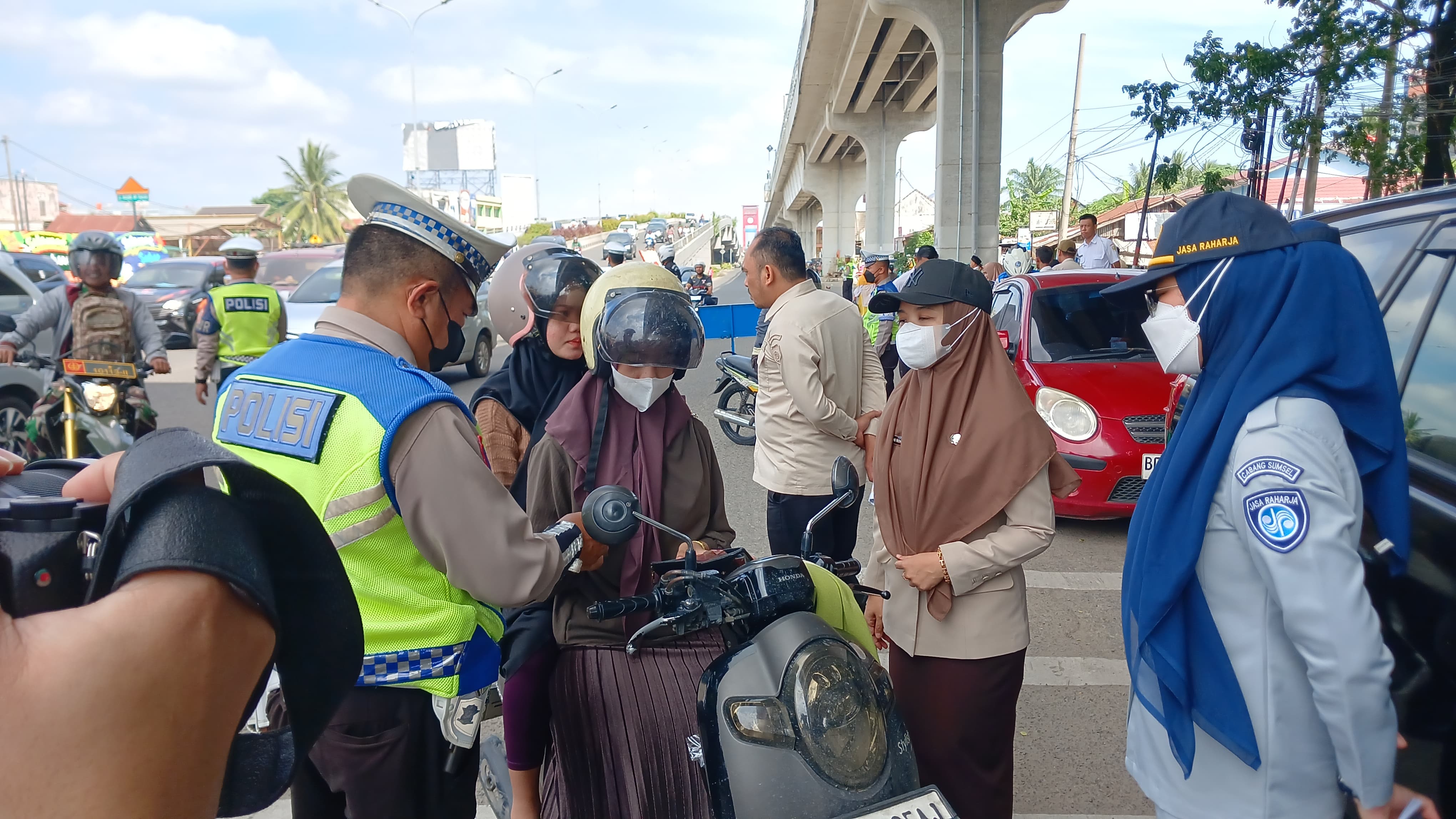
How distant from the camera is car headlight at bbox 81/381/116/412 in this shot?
634cm

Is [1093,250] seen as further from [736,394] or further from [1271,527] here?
[1271,527]

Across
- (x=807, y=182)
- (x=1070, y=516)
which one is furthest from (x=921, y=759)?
(x=807, y=182)

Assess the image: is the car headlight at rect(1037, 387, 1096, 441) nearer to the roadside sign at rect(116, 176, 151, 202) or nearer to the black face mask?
the black face mask

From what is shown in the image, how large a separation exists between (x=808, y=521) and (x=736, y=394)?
19.3 ft

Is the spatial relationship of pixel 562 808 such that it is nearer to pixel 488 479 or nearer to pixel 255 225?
pixel 488 479

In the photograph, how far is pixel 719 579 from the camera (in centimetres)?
191

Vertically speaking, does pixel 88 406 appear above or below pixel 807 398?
below

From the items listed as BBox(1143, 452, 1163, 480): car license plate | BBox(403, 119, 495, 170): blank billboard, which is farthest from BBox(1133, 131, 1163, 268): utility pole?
BBox(403, 119, 495, 170): blank billboard

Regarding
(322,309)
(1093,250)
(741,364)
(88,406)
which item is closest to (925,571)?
(741,364)

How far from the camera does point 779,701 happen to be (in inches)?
66.3

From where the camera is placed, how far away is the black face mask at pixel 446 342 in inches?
82.2

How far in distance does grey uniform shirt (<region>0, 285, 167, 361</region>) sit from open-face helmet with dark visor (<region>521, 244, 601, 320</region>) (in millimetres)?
5054

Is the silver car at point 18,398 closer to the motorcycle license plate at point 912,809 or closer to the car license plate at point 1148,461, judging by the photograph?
the motorcycle license plate at point 912,809

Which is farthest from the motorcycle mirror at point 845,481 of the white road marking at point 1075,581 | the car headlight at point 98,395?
the car headlight at point 98,395
